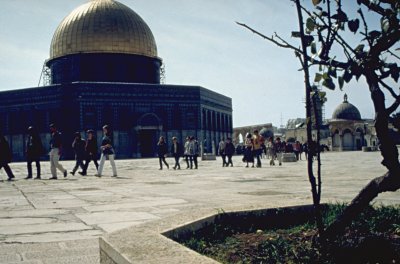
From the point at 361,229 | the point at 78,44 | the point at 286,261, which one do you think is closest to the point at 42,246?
the point at 286,261

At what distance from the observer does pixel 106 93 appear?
133 ft

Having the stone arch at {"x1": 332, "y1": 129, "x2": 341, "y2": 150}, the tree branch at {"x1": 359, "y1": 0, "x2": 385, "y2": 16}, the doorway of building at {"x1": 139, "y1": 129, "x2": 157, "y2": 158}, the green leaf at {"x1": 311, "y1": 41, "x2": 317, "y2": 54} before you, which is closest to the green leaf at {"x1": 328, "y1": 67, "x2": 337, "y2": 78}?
the green leaf at {"x1": 311, "y1": 41, "x2": 317, "y2": 54}

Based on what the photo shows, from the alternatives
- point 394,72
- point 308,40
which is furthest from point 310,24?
point 394,72

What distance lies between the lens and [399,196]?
18.6 ft

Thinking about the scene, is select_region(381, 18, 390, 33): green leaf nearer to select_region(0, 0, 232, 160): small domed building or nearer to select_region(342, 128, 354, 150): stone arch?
select_region(0, 0, 232, 160): small domed building

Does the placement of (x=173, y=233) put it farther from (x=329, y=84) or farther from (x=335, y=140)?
(x=335, y=140)

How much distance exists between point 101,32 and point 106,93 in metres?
6.04

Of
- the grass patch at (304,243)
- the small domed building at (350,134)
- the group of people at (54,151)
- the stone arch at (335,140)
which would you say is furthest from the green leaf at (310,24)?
the stone arch at (335,140)

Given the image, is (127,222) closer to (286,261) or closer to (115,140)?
(286,261)

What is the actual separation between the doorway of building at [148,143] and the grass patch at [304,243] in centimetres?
3912

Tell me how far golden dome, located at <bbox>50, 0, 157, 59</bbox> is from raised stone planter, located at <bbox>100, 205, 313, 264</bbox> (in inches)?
1577

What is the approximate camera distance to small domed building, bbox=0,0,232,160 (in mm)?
40688

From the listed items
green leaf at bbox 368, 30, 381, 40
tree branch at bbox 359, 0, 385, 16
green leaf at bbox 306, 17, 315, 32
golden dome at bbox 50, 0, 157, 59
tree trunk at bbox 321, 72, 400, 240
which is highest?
golden dome at bbox 50, 0, 157, 59

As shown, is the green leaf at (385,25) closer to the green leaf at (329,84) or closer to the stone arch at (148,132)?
the green leaf at (329,84)
